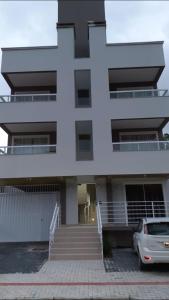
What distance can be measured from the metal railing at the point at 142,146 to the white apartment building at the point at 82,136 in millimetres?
58

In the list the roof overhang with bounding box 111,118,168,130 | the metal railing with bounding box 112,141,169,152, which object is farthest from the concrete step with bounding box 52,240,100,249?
the roof overhang with bounding box 111,118,168,130

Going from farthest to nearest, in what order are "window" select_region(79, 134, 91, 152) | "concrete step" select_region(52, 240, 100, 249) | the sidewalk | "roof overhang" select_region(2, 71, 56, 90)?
"roof overhang" select_region(2, 71, 56, 90) < "window" select_region(79, 134, 91, 152) < "concrete step" select_region(52, 240, 100, 249) < the sidewalk

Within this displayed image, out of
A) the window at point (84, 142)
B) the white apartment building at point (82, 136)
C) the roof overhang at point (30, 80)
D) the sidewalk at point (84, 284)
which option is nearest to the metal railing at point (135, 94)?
the white apartment building at point (82, 136)

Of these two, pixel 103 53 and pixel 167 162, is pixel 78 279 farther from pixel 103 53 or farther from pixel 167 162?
→ pixel 103 53

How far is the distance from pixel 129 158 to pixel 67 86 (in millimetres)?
5749

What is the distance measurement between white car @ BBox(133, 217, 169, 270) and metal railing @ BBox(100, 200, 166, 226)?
679cm

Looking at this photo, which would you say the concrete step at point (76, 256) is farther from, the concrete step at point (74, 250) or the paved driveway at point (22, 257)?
the paved driveway at point (22, 257)

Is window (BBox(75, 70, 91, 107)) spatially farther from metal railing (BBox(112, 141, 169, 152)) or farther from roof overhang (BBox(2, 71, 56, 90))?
metal railing (BBox(112, 141, 169, 152))

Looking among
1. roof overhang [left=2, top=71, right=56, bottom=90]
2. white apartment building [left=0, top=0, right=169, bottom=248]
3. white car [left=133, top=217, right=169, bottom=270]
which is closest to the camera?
white car [left=133, top=217, right=169, bottom=270]

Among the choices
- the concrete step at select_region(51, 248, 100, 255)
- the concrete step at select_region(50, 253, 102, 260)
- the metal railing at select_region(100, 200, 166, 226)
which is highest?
Answer: the metal railing at select_region(100, 200, 166, 226)

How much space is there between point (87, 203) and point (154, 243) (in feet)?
39.6

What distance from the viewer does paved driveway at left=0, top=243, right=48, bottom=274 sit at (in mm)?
10453

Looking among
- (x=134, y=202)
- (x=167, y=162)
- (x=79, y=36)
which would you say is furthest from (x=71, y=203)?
Result: (x=79, y=36)

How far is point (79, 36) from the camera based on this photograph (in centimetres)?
2062
